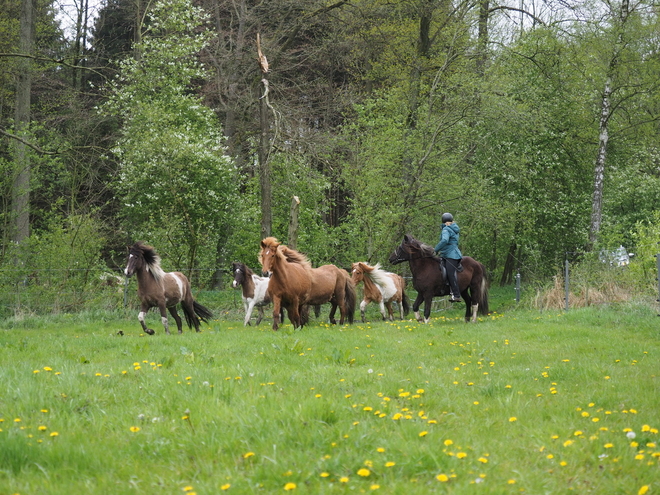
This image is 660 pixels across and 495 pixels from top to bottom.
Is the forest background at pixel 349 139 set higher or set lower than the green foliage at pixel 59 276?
higher

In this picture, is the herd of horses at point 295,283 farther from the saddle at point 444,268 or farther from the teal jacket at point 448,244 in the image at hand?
the teal jacket at point 448,244

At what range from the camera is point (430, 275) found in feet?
52.9

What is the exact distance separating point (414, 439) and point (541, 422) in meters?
1.45

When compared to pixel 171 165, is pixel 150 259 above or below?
below

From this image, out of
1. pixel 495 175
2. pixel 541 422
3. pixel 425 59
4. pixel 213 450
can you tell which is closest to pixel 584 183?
pixel 495 175

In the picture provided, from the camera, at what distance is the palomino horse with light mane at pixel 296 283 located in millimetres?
14492

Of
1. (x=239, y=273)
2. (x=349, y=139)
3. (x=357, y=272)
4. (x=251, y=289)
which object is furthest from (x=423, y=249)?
(x=349, y=139)

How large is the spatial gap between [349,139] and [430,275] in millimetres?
11697

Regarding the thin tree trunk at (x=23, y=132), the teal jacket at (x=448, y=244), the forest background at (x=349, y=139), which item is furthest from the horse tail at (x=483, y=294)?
the thin tree trunk at (x=23, y=132)

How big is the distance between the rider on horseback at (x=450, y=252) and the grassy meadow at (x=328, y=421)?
18.1 feet

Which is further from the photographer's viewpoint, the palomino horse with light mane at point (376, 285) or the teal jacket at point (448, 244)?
the palomino horse with light mane at point (376, 285)

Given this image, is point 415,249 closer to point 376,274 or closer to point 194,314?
point 376,274

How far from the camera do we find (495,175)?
98.2ft

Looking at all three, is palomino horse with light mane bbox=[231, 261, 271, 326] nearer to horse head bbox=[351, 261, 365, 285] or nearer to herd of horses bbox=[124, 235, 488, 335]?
herd of horses bbox=[124, 235, 488, 335]
